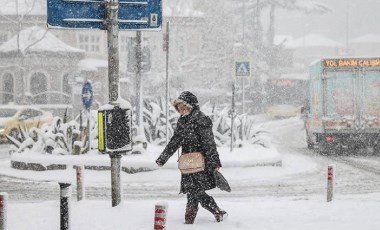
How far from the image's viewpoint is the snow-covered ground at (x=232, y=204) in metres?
8.30

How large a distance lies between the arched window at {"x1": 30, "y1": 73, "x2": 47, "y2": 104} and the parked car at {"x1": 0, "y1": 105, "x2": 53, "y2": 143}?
1682cm

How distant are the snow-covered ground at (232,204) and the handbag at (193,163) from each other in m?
0.73

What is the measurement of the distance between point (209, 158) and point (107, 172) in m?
7.20

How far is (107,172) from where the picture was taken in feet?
48.2

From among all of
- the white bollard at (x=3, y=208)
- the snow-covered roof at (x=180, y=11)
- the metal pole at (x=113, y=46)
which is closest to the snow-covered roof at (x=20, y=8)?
the snow-covered roof at (x=180, y=11)

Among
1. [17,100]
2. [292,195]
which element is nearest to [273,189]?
[292,195]

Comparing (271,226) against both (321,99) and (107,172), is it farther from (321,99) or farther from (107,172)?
(321,99)

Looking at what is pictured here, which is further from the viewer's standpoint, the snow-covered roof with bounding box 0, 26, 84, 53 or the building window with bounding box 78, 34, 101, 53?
the building window with bounding box 78, 34, 101, 53

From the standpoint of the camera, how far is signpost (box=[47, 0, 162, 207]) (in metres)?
8.30

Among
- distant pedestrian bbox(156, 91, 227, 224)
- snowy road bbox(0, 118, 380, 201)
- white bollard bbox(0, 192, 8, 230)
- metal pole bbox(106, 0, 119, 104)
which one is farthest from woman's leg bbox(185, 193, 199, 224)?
snowy road bbox(0, 118, 380, 201)

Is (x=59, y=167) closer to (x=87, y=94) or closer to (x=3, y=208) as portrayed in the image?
(x=87, y=94)

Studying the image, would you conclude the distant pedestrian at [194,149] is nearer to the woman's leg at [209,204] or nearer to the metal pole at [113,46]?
the woman's leg at [209,204]

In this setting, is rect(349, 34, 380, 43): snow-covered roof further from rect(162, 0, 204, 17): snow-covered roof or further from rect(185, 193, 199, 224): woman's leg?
rect(185, 193, 199, 224): woman's leg

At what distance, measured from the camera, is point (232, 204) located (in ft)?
32.7
